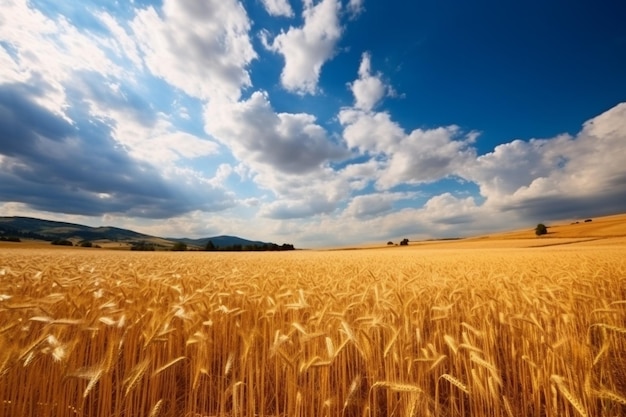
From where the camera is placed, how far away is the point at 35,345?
2.12 m

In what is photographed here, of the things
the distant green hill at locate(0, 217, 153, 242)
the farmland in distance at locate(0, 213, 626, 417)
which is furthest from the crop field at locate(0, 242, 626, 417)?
the distant green hill at locate(0, 217, 153, 242)

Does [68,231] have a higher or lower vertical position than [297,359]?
higher

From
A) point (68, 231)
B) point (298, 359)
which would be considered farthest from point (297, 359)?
point (68, 231)

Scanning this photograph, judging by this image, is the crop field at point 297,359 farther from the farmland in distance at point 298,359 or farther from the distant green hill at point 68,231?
the distant green hill at point 68,231

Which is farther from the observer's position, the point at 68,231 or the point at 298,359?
the point at 68,231

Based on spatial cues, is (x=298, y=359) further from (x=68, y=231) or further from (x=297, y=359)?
(x=68, y=231)

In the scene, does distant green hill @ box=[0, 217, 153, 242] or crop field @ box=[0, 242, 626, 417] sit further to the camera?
distant green hill @ box=[0, 217, 153, 242]

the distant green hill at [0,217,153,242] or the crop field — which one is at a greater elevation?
the distant green hill at [0,217,153,242]

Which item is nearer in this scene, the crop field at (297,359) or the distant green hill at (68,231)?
the crop field at (297,359)

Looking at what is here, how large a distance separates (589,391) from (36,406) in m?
4.01

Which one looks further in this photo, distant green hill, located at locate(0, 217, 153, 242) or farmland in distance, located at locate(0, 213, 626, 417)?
distant green hill, located at locate(0, 217, 153, 242)

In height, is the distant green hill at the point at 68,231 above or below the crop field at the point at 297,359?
above

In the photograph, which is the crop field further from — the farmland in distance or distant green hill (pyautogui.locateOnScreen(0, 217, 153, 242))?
distant green hill (pyautogui.locateOnScreen(0, 217, 153, 242))

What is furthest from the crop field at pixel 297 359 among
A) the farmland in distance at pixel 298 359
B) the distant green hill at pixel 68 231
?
the distant green hill at pixel 68 231
